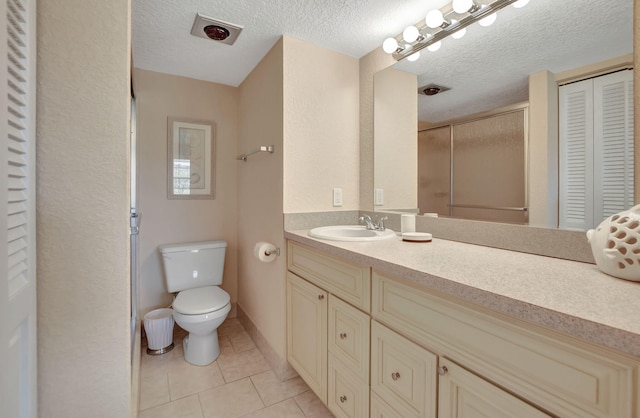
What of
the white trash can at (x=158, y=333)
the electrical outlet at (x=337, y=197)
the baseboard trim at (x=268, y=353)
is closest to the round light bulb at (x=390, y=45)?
the electrical outlet at (x=337, y=197)

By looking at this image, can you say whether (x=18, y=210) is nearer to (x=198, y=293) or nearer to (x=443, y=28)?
(x=198, y=293)

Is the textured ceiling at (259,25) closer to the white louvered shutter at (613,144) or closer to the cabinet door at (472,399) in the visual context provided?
the white louvered shutter at (613,144)

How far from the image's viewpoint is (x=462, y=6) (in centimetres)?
133

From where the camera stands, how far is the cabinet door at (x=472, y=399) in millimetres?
675

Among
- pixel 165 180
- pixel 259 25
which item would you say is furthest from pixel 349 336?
pixel 165 180

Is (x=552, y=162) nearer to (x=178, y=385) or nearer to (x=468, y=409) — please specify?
(x=468, y=409)

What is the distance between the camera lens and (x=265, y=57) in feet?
6.60

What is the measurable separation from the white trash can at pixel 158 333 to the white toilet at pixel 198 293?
0.39 ft

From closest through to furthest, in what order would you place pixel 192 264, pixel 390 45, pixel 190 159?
1. pixel 390 45
2. pixel 192 264
3. pixel 190 159

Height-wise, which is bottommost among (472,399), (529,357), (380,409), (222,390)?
(222,390)

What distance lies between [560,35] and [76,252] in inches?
71.6

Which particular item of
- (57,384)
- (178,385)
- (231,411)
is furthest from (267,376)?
(57,384)

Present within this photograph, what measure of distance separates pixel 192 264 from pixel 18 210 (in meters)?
1.61

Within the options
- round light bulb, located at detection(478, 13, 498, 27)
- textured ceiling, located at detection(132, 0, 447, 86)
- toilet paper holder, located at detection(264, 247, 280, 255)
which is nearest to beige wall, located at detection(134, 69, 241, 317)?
textured ceiling, located at detection(132, 0, 447, 86)
